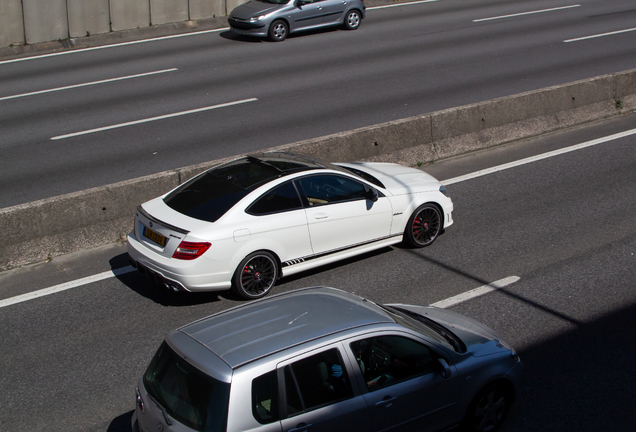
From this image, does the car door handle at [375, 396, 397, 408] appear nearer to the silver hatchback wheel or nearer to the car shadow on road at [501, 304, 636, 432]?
the silver hatchback wheel

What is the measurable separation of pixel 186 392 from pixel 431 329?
2160 mm

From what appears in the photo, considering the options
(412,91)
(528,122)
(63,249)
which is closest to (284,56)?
(412,91)

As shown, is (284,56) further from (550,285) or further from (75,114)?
(550,285)

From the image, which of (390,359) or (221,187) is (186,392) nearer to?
(390,359)

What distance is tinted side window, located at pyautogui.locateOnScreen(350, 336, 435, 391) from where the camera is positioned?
177 inches

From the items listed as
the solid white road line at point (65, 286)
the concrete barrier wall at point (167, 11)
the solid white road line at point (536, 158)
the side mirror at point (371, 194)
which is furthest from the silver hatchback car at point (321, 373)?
the concrete barrier wall at point (167, 11)

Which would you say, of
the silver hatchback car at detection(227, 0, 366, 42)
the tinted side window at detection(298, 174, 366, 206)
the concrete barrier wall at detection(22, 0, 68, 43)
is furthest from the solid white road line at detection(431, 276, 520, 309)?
the concrete barrier wall at detection(22, 0, 68, 43)

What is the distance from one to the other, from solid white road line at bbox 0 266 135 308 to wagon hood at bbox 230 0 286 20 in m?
14.3

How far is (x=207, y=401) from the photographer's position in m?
3.95

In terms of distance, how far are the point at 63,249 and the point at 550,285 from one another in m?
6.46

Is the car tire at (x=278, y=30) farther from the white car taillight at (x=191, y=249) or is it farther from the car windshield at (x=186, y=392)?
the car windshield at (x=186, y=392)

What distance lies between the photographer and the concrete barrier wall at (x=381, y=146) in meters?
Result: 8.59

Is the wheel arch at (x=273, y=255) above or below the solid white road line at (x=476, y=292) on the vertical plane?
above

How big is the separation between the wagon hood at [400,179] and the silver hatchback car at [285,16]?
12.6 m
